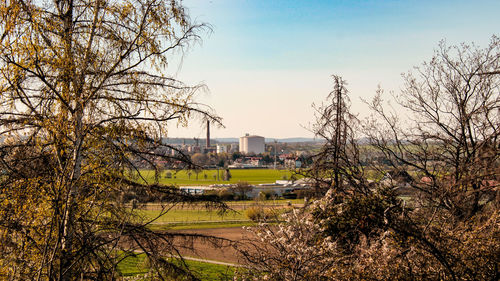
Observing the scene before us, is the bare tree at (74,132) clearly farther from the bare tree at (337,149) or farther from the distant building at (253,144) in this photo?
the distant building at (253,144)

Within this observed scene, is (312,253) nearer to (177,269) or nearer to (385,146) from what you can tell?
(177,269)

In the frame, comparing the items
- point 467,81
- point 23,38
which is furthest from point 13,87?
point 467,81

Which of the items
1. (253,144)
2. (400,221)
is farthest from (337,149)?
(253,144)

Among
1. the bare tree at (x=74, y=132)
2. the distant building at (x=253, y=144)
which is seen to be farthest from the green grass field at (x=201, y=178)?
the distant building at (x=253, y=144)

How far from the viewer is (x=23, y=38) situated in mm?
4293

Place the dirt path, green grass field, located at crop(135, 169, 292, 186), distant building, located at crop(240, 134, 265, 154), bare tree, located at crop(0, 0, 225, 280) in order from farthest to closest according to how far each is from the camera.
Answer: distant building, located at crop(240, 134, 265, 154)
green grass field, located at crop(135, 169, 292, 186)
the dirt path
bare tree, located at crop(0, 0, 225, 280)

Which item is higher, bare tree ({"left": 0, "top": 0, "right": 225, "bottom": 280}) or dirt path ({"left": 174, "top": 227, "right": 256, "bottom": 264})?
bare tree ({"left": 0, "top": 0, "right": 225, "bottom": 280})

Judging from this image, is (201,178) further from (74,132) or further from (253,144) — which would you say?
(253,144)

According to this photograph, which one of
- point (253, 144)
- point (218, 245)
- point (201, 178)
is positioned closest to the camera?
point (218, 245)

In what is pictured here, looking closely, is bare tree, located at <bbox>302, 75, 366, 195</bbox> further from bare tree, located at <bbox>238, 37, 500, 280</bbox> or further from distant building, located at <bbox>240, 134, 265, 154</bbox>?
distant building, located at <bbox>240, 134, 265, 154</bbox>

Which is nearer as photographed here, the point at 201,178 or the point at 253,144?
the point at 201,178

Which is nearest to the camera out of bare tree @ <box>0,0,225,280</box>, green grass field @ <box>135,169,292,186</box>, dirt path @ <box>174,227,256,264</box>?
bare tree @ <box>0,0,225,280</box>

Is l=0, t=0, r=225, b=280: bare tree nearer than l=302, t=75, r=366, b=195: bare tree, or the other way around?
l=0, t=0, r=225, b=280: bare tree

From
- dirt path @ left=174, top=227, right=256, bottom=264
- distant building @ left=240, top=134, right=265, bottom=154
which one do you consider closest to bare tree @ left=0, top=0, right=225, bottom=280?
dirt path @ left=174, top=227, right=256, bottom=264
